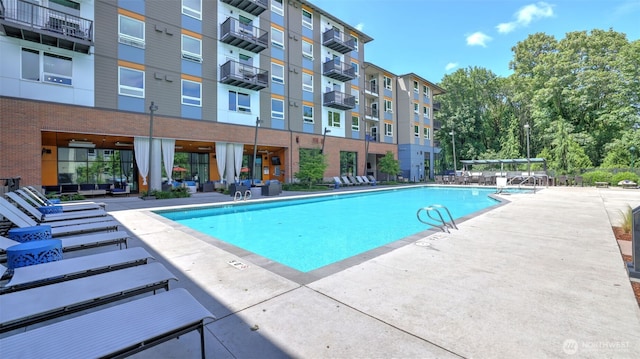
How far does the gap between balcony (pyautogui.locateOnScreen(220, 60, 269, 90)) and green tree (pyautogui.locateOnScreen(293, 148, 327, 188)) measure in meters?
5.82

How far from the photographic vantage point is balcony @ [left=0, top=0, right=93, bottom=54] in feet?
37.4

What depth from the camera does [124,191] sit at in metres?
16.6

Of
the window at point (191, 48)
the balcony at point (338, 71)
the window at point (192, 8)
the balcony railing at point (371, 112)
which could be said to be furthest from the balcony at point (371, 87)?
the window at point (191, 48)

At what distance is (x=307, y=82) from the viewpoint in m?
23.5

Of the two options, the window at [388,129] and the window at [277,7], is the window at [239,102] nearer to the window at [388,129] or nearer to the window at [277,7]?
the window at [277,7]

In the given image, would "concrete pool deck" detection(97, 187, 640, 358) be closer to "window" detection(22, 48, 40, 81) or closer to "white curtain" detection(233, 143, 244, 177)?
"window" detection(22, 48, 40, 81)

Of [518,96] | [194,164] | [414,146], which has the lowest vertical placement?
[194,164]

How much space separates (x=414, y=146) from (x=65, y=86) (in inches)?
1216

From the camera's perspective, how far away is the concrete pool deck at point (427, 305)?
2.09 meters

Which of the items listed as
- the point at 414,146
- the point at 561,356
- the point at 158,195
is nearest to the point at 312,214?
the point at 158,195

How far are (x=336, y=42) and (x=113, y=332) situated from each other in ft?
86.6

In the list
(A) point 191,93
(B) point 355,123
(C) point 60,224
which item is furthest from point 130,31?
(B) point 355,123

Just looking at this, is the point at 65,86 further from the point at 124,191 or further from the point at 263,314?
the point at 263,314

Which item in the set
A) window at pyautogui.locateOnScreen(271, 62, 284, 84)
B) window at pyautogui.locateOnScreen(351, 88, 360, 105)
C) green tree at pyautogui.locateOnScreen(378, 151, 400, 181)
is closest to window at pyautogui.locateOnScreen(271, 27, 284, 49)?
window at pyautogui.locateOnScreen(271, 62, 284, 84)
